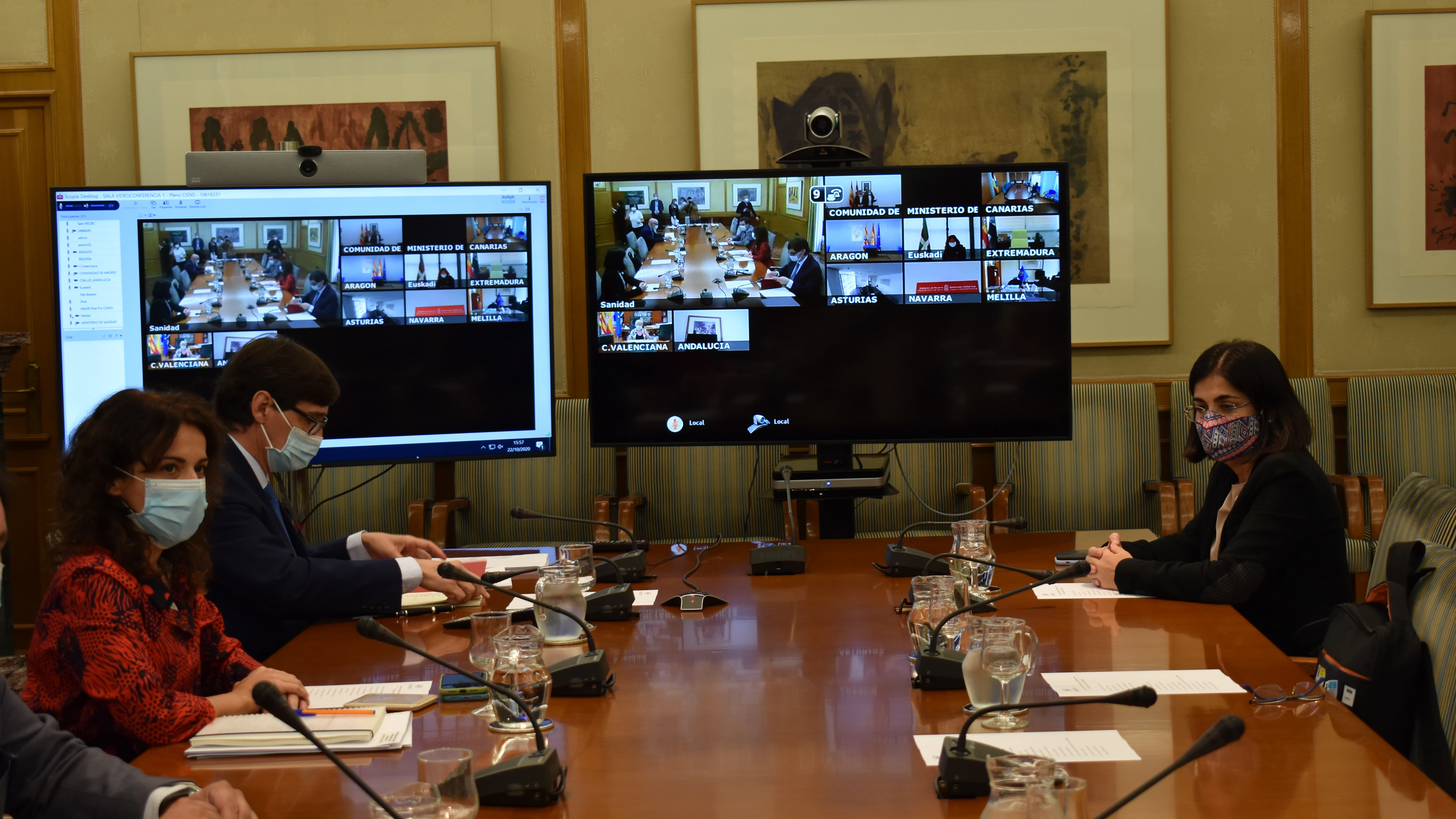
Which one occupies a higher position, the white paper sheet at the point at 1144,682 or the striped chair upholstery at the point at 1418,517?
the striped chair upholstery at the point at 1418,517

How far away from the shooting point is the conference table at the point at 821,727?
56.0 inches

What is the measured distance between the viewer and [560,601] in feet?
7.46

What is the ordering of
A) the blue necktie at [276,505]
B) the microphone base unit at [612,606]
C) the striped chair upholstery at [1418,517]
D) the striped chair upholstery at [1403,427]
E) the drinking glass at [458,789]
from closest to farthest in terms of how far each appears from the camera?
the drinking glass at [458,789] → the microphone base unit at [612,606] → the striped chair upholstery at [1418,517] → the blue necktie at [276,505] → the striped chair upholstery at [1403,427]

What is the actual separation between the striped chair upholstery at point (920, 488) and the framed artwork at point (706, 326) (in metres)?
1.10

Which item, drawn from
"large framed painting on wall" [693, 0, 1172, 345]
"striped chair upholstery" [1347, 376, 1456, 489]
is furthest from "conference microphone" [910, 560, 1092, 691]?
"striped chair upholstery" [1347, 376, 1456, 489]

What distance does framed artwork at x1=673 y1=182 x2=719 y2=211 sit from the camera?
3.98 meters

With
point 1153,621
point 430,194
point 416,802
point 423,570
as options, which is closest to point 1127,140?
point 430,194

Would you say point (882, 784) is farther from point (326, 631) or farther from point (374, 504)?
point (374, 504)

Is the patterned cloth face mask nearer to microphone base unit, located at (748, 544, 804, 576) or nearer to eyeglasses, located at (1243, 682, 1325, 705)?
microphone base unit, located at (748, 544, 804, 576)

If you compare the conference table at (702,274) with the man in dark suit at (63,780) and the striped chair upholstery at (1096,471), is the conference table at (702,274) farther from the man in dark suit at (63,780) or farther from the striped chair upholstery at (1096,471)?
the man in dark suit at (63,780)

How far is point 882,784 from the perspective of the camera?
1.47 meters

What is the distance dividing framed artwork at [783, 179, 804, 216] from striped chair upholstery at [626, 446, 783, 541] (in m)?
1.25

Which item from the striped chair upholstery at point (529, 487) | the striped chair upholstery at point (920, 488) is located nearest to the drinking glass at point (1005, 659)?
the striped chair upholstery at point (920, 488)

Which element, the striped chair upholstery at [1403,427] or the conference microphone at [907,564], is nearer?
the conference microphone at [907,564]
